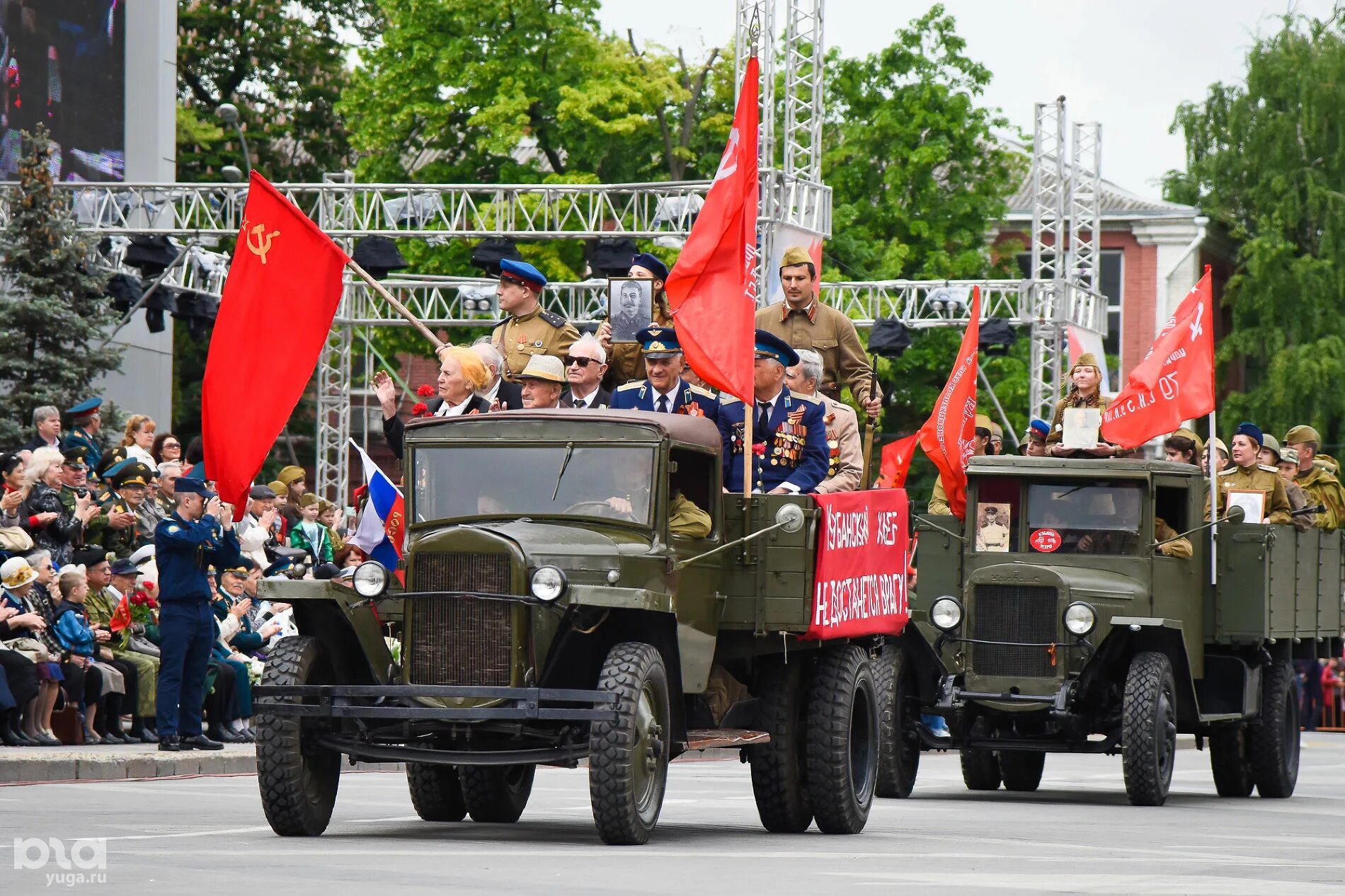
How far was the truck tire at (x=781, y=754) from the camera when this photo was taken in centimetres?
1258

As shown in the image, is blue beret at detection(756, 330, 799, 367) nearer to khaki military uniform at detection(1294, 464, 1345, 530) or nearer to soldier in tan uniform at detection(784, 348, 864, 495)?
soldier in tan uniform at detection(784, 348, 864, 495)

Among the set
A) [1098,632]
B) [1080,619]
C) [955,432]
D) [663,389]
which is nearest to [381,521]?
[663,389]

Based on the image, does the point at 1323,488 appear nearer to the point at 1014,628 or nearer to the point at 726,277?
the point at 1014,628

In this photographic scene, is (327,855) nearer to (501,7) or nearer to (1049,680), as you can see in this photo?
(1049,680)

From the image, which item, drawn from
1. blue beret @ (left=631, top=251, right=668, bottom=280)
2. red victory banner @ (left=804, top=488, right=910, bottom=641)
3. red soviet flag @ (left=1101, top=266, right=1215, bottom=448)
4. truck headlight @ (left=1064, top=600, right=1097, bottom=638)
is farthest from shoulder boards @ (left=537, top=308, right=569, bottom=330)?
red soviet flag @ (left=1101, top=266, right=1215, bottom=448)

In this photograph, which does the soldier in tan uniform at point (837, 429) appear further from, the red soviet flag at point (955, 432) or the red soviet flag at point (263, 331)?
the red soviet flag at point (955, 432)

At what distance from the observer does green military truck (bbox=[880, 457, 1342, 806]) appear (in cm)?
1700

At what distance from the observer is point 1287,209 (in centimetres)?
5788

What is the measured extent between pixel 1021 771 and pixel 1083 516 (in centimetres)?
243

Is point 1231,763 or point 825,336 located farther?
point 1231,763

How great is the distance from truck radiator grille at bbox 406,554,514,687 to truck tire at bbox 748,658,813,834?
2.00m

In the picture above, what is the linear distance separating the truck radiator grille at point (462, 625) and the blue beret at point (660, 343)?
2.43 meters

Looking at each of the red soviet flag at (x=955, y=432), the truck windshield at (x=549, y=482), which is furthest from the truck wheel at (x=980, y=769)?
the truck windshield at (x=549, y=482)

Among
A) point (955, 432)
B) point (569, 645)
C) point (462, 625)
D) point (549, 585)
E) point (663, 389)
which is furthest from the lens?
point (955, 432)
